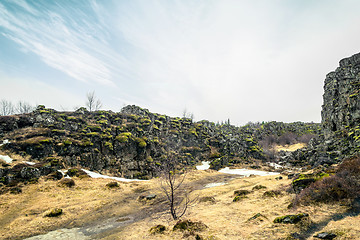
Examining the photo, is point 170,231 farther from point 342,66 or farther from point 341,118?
point 342,66

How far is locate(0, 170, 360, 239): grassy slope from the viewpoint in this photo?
33.0ft

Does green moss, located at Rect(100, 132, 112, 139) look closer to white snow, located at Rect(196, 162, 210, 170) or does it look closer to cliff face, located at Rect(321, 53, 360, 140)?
white snow, located at Rect(196, 162, 210, 170)

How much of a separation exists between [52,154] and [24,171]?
11622mm

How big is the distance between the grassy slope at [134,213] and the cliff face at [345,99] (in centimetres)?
3072

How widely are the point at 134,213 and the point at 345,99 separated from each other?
5163 centimetres

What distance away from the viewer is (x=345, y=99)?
38.7 m

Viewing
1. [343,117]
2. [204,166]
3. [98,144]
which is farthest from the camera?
[204,166]

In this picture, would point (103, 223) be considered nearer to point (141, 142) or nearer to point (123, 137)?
point (123, 137)

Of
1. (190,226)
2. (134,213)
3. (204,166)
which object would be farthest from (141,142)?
(190,226)

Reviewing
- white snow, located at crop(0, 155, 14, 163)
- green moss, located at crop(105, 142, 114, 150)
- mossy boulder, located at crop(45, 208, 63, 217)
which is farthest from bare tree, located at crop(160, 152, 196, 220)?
white snow, located at crop(0, 155, 14, 163)

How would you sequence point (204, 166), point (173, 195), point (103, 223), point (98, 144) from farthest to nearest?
point (204, 166) → point (98, 144) → point (173, 195) → point (103, 223)

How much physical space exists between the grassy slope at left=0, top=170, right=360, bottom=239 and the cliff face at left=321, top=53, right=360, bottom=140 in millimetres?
30721

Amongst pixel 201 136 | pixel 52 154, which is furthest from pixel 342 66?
pixel 52 154

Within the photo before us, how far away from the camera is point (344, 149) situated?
29.7 m
